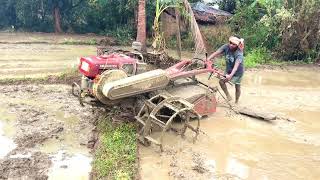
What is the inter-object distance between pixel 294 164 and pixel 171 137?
215 cm

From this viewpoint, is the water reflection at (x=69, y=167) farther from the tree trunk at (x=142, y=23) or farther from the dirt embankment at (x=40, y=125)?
the tree trunk at (x=142, y=23)

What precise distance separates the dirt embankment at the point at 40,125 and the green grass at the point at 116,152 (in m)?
0.37

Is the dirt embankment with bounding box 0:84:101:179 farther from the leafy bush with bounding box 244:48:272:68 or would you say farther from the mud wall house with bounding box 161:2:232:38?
the mud wall house with bounding box 161:2:232:38

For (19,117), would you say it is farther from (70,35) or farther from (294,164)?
(70,35)

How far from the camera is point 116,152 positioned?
703 centimetres

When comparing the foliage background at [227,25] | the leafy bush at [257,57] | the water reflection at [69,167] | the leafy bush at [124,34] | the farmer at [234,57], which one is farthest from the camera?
the leafy bush at [124,34]

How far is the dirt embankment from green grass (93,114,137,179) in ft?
1.20

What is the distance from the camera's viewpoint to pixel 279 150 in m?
8.02

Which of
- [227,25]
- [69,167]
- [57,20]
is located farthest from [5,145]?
[57,20]

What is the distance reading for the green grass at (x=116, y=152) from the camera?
641 centimetres

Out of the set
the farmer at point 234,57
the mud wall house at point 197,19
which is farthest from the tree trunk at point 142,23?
the farmer at point 234,57

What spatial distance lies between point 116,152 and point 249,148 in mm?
2451

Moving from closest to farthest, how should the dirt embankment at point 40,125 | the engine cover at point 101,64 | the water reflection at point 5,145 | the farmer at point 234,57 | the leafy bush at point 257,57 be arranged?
1. the dirt embankment at point 40,125
2. the water reflection at point 5,145
3. the engine cover at point 101,64
4. the farmer at point 234,57
5. the leafy bush at point 257,57

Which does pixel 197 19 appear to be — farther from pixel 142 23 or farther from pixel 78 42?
pixel 78 42
